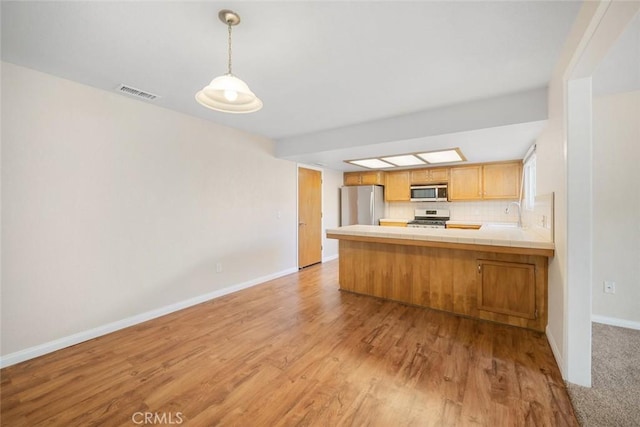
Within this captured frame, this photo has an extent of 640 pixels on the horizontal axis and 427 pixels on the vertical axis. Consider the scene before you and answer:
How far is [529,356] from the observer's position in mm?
2113

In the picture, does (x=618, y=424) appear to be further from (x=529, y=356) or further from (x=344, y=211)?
(x=344, y=211)

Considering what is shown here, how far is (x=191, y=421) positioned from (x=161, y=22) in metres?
2.48

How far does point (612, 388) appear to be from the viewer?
1707mm

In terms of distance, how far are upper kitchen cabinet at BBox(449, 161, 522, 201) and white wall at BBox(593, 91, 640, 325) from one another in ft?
6.91

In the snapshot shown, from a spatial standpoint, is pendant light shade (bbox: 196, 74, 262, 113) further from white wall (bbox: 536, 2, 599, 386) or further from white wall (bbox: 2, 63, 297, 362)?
white wall (bbox: 536, 2, 599, 386)

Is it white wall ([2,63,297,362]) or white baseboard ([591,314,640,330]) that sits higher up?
white wall ([2,63,297,362])

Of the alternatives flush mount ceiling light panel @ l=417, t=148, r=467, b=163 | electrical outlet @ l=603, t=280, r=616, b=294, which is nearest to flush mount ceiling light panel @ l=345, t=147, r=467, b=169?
flush mount ceiling light panel @ l=417, t=148, r=467, b=163

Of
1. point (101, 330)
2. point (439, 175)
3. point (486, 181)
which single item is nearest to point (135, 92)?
point (101, 330)

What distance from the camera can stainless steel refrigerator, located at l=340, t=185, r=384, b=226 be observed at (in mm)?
5828

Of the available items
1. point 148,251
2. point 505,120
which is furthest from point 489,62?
point 148,251

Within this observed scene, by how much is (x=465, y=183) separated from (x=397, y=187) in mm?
1374

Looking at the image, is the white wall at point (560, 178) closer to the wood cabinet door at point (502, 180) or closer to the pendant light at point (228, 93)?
the pendant light at point (228, 93)

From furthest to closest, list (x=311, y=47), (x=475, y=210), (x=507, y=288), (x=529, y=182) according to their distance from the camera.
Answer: (x=475, y=210), (x=529, y=182), (x=507, y=288), (x=311, y=47)

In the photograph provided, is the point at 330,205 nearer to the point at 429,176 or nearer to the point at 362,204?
the point at 362,204
